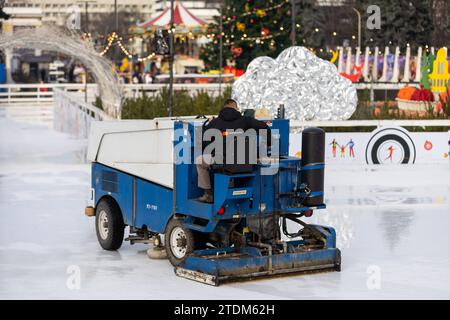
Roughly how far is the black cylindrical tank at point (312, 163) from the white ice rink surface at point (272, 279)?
2.54 feet

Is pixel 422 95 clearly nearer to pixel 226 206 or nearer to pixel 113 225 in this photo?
pixel 113 225

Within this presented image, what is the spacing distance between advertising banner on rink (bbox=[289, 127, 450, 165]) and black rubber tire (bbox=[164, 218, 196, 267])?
11.6 m

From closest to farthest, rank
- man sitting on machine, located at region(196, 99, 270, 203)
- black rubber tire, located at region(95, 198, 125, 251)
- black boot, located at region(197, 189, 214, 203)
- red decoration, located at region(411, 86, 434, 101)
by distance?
1. man sitting on machine, located at region(196, 99, 270, 203)
2. black boot, located at region(197, 189, 214, 203)
3. black rubber tire, located at region(95, 198, 125, 251)
4. red decoration, located at region(411, 86, 434, 101)

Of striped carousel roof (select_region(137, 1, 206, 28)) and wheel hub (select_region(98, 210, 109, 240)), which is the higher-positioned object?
striped carousel roof (select_region(137, 1, 206, 28))

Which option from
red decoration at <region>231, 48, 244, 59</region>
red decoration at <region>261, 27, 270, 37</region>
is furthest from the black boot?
red decoration at <region>231, 48, 244, 59</region>

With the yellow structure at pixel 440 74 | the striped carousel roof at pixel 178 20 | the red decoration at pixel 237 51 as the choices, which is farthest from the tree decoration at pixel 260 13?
the yellow structure at pixel 440 74

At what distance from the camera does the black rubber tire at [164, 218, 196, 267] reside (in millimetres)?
11047

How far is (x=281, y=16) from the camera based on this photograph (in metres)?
47.9

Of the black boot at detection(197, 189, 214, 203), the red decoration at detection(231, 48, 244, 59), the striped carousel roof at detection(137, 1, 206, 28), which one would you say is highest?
the striped carousel roof at detection(137, 1, 206, 28)

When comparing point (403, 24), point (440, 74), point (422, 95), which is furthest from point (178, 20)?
point (440, 74)

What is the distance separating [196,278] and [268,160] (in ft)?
4.37

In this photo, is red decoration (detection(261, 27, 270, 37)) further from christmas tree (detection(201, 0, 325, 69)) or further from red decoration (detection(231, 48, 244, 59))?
red decoration (detection(231, 48, 244, 59))
